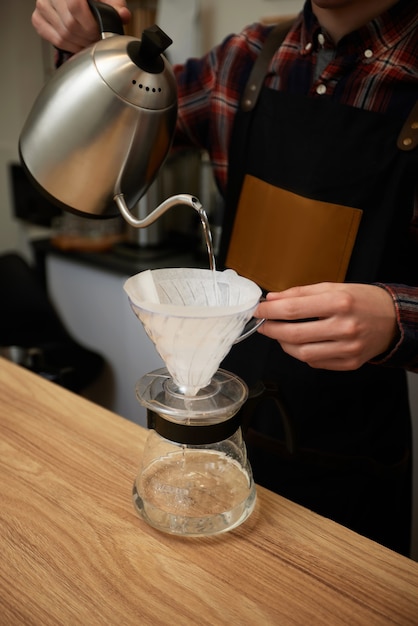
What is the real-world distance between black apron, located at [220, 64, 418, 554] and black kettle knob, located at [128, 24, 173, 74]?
1.14 ft

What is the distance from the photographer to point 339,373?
112 centimetres

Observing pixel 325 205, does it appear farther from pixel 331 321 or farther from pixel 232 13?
pixel 232 13

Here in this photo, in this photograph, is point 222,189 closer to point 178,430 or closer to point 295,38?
point 295,38

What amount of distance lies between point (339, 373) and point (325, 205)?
313 millimetres

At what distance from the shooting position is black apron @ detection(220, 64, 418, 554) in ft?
3.31

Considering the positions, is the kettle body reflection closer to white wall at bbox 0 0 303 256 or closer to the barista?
the barista

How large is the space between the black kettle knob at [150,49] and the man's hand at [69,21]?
170 millimetres

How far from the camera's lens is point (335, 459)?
1.13 meters

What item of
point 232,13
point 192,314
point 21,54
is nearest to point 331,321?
point 192,314

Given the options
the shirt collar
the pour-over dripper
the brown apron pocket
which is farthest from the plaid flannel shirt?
the pour-over dripper

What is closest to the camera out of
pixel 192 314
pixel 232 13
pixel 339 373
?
pixel 192 314

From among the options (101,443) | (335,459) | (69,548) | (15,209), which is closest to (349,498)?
(335,459)

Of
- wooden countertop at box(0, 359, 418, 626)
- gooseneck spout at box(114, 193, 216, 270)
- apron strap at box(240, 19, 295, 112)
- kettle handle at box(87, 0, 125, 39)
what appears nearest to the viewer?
wooden countertop at box(0, 359, 418, 626)

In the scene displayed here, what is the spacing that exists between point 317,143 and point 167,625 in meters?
0.80
